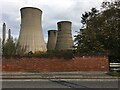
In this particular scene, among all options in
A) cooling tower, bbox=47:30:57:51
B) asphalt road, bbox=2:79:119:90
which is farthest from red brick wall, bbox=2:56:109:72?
cooling tower, bbox=47:30:57:51

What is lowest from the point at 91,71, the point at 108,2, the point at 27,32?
the point at 91,71

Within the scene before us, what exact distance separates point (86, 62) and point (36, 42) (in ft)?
71.9

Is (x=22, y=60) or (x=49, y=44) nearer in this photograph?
(x=22, y=60)

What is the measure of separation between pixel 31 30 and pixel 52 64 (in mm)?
19800

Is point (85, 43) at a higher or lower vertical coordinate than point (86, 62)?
higher

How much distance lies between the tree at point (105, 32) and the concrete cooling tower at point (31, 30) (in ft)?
33.2

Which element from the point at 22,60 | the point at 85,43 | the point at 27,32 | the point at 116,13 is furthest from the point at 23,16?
the point at 22,60

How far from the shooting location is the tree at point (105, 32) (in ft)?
90.7

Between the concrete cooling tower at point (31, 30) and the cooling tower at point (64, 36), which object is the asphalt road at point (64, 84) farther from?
the cooling tower at point (64, 36)

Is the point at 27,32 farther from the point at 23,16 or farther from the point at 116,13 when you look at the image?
the point at 116,13

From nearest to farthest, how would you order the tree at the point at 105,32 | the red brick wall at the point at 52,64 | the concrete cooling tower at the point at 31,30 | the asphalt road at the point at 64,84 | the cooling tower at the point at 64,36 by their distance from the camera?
the asphalt road at the point at 64,84, the red brick wall at the point at 52,64, the tree at the point at 105,32, the concrete cooling tower at the point at 31,30, the cooling tower at the point at 64,36

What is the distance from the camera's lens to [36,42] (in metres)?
42.8

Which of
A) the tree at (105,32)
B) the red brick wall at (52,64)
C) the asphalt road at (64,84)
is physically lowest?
the asphalt road at (64,84)

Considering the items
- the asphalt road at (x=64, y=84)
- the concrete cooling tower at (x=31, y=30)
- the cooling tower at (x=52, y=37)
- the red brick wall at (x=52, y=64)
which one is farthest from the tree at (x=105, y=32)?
the cooling tower at (x=52, y=37)
